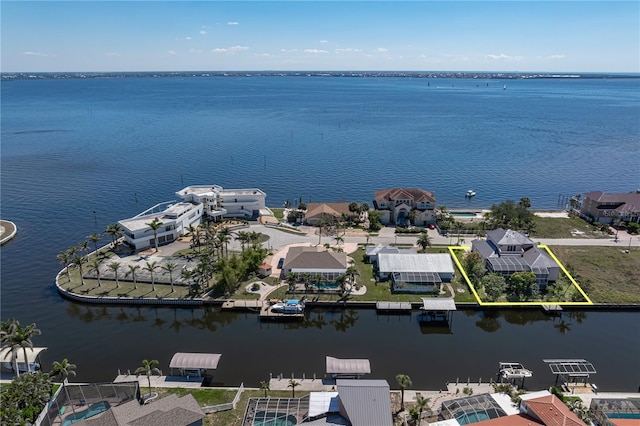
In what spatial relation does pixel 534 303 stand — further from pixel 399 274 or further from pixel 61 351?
pixel 61 351

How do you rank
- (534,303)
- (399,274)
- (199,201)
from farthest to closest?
(199,201), (399,274), (534,303)

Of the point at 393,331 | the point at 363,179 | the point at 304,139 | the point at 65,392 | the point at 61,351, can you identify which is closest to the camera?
the point at 65,392

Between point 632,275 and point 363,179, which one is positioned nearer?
point 632,275

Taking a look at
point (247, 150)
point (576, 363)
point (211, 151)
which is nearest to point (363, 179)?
point (247, 150)

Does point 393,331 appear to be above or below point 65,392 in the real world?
below

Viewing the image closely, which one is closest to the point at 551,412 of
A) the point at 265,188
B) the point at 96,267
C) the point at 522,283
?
the point at 522,283

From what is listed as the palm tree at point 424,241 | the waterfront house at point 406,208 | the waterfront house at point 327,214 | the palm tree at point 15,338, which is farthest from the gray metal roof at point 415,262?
the palm tree at point 15,338
